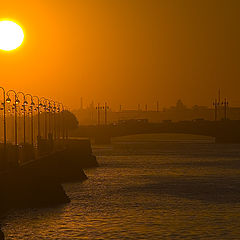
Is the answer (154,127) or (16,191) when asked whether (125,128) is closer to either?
(154,127)

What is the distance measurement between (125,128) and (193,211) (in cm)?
13247

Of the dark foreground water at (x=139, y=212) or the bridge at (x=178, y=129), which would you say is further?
the bridge at (x=178, y=129)

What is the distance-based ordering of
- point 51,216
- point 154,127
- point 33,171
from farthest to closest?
point 154,127 → point 33,171 → point 51,216

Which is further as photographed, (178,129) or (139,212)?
(178,129)

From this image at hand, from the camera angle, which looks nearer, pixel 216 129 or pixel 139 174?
pixel 139 174

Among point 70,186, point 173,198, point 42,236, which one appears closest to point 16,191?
point 42,236

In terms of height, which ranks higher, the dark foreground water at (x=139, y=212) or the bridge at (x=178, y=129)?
the bridge at (x=178, y=129)

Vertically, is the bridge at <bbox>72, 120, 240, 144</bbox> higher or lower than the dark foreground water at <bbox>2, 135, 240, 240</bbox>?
higher

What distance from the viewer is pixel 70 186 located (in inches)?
2968

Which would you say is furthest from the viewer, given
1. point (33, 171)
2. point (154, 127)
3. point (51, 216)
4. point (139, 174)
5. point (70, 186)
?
point (154, 127)

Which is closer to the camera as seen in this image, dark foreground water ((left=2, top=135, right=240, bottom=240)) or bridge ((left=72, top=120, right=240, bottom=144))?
dark foreground water ((left=2, top=135, right=240, bottom=240))

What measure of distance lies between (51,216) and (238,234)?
1331 centimetres

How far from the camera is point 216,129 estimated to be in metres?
188

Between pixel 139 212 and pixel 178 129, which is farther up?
pixel 178 129
